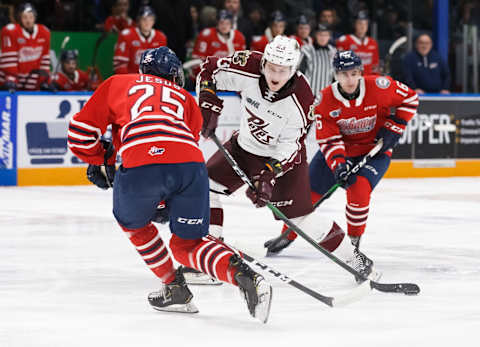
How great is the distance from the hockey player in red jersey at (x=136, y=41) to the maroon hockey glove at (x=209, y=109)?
4775mm

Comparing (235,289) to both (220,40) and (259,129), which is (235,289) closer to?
(259,129)

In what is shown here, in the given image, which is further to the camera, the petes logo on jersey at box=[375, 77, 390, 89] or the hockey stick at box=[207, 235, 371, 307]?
the petes logo on jersey at box=[375, 77, 390, 89]

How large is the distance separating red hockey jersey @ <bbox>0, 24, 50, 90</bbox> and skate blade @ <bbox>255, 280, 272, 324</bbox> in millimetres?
5635

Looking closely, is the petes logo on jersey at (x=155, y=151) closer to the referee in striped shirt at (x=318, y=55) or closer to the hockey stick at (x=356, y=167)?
the hockey stick at (x=356, y=167)

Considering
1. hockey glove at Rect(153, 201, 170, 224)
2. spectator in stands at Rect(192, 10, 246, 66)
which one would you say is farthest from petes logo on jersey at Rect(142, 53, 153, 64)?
spectator in stands at Rect(192, 10, 246, 66)

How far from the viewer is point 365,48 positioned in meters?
9.61

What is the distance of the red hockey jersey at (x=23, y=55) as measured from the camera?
332 inches

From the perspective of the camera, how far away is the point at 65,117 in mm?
8164

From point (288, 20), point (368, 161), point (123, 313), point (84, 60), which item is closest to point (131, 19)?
point (84, 60)

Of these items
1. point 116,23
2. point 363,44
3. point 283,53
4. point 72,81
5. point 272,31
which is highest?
point 283,53

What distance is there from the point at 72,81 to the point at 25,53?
0.48 metres

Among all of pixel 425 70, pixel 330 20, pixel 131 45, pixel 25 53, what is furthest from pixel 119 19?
pixel 425 70

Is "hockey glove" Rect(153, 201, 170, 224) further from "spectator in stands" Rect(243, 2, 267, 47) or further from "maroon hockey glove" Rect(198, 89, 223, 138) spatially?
"spectator in stands" Rect(243, 2, 267, 47)

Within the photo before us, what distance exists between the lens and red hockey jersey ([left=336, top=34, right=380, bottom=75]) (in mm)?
9555
